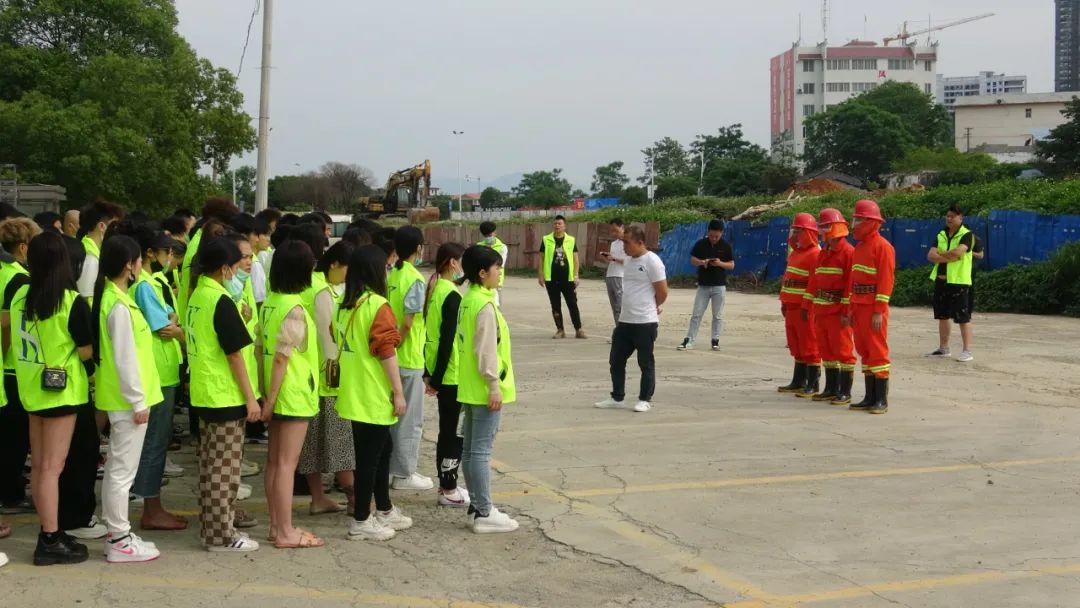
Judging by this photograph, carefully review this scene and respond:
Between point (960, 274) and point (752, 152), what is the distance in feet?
334

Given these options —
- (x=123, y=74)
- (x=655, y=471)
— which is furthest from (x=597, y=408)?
(x=123, y=74)

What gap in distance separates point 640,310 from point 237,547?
5.15 m

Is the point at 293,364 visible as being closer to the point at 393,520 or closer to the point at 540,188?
the point at 393,520

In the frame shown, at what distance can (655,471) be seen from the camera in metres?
8.03

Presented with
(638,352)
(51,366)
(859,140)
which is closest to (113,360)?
(51,366)

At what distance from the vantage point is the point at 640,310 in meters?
10.3

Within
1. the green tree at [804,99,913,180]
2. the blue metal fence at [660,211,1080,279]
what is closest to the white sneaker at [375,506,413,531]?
the blue metal fence at [660,211,1080,279]

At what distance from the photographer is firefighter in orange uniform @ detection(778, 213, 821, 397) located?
11.3 meters

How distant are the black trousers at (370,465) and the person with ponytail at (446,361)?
761 mm

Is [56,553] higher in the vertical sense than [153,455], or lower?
lower

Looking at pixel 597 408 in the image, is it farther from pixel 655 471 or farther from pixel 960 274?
pixel 960 274

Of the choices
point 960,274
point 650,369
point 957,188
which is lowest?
point 650,369

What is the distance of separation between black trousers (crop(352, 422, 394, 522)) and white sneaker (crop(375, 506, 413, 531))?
34mm

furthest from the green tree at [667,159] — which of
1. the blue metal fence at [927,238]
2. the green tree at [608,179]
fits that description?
the blue metal fence at [927,238]
